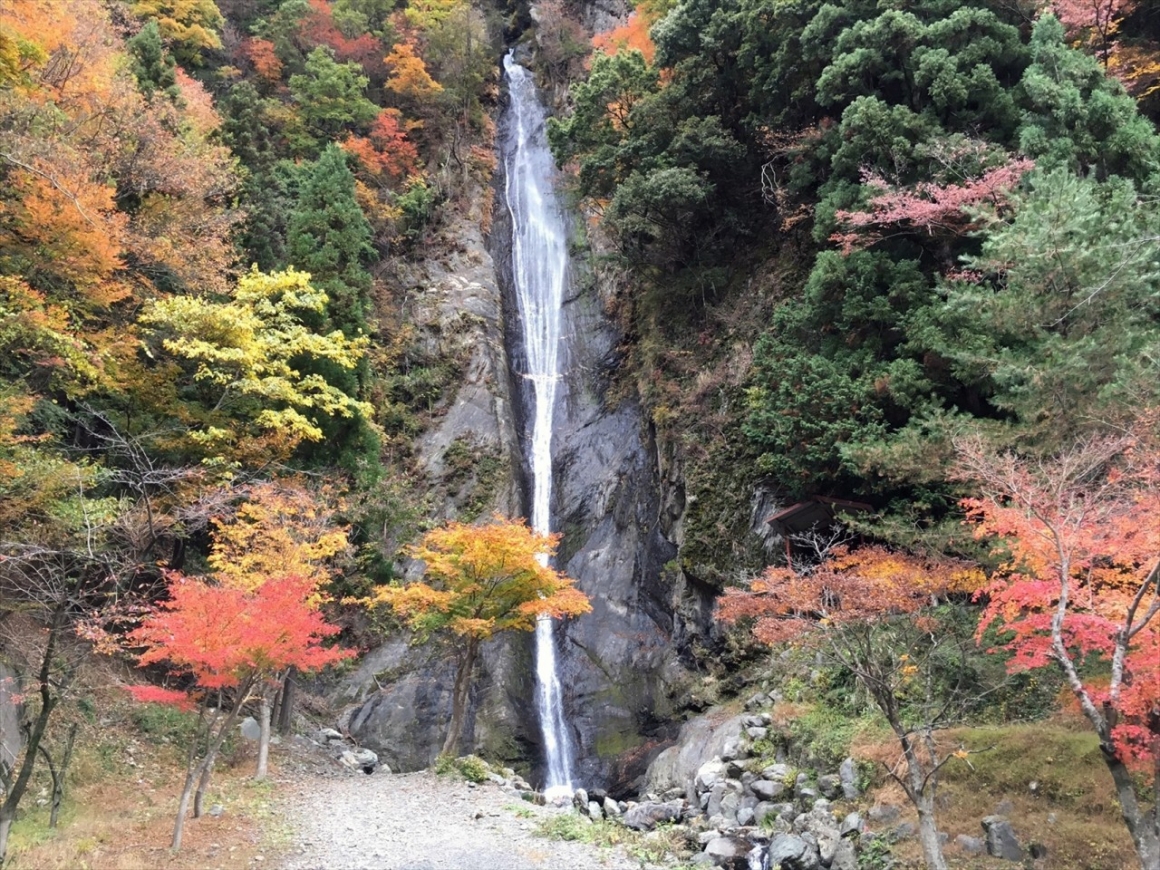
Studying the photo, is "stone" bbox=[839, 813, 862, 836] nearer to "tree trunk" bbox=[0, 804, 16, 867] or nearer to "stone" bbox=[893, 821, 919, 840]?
"stone" bbox=[893, 821, 919, 840]

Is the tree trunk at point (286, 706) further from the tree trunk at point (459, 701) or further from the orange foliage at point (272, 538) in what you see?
the tree trunk at point (459, 701)

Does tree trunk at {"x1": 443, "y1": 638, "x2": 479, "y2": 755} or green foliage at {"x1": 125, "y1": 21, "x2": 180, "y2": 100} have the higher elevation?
green foliage at {"x1": 125, "y1": 21, "x2": 180, "y2": 100}

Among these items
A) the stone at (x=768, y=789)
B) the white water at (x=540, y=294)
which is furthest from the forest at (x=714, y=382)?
the white water at (x=540, y=294)

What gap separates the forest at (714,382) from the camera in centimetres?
862

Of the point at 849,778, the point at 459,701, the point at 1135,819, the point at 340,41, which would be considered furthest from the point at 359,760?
the point at 340,41

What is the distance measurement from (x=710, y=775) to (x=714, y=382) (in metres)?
9.52

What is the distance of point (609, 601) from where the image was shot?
19719 millimetres

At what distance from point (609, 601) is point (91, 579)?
11948 millimetres

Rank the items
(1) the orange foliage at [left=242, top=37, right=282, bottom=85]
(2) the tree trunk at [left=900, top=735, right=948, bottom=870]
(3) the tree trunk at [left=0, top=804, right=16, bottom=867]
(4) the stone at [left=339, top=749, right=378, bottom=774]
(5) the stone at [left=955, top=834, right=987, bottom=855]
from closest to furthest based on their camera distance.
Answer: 1. (3) the tree trunk at [left=0, top=804, right=16, bottom=867]
2. (2) the tree trunk at [left=900, top=735, right=948, bottom=870]
3. (5) the stone at [left=955, top=834, right=987, bottom=855]
4. (4) the stone at [left=339, top=749, right=378, bottom=774]
5. (1) the orange foliage at [left=242, top=37, right=282, bottom=85]

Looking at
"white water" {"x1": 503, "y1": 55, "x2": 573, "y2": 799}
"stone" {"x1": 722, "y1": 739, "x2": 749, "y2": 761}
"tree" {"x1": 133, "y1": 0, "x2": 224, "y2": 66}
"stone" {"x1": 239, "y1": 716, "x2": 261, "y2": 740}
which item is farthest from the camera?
"tree" {"x1": 133, "y1": 0, "x2": 224, "y2": 66}

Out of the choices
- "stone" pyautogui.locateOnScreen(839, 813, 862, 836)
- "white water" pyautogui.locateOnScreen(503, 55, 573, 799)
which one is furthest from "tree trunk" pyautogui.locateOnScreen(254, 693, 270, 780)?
"stone" pyautogui.locateOnScreen(839, 813, 862, 836)

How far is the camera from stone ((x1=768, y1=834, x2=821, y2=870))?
9.14 metres

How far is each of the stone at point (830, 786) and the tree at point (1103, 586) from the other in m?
3.30

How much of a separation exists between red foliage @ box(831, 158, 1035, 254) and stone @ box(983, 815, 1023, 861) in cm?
879
